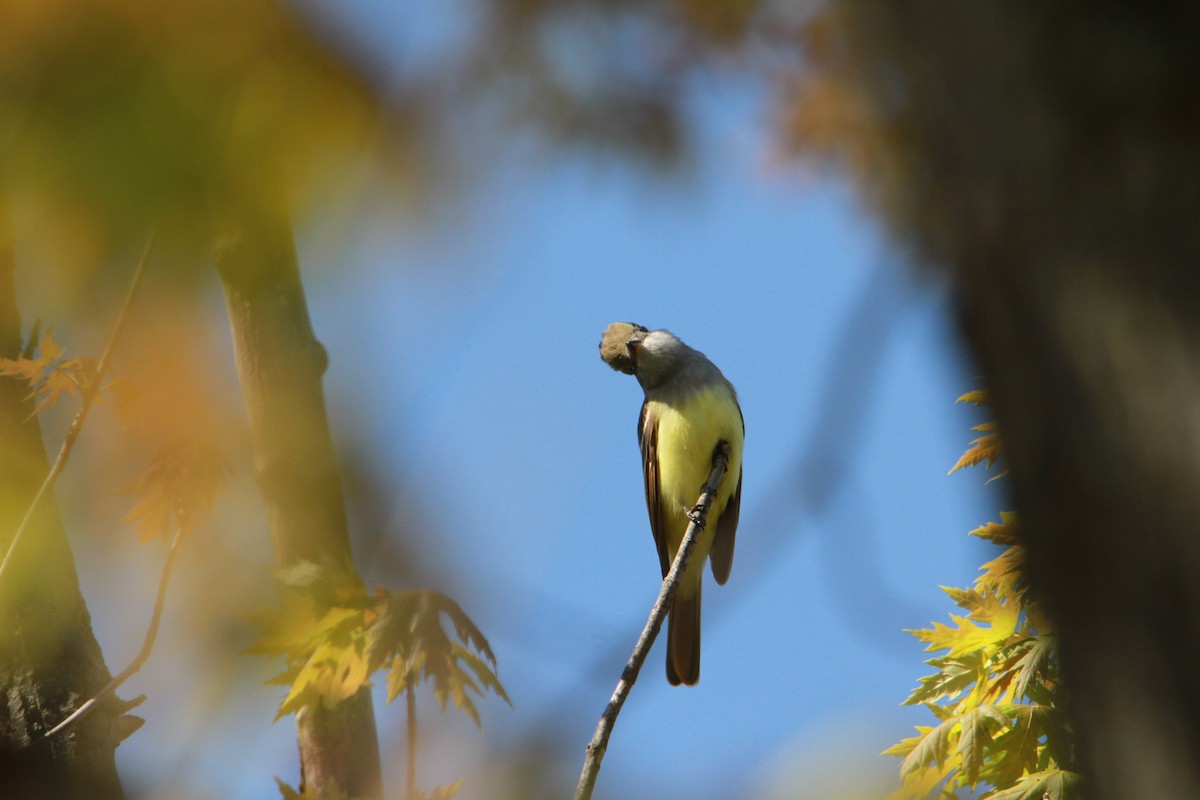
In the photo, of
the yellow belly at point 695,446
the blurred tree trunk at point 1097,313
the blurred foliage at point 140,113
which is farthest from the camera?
the yellow belly at point 695,446

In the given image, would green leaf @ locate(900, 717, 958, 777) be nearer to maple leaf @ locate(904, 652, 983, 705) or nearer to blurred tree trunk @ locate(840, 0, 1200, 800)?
maple leaf @ locate(904, 652, 983, 705)

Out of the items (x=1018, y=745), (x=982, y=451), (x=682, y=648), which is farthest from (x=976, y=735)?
(x=682, y=648)

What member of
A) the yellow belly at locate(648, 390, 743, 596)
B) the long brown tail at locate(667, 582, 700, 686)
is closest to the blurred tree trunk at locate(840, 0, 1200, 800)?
the yellow belly at locate(648, 390, 743, 596)

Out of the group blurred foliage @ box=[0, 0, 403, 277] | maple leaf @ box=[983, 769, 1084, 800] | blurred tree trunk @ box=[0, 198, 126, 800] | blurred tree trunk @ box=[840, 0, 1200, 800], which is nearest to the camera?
blurred tree trunk @ box=[840, 0, 1200, 800]

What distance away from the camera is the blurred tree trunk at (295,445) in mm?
3334

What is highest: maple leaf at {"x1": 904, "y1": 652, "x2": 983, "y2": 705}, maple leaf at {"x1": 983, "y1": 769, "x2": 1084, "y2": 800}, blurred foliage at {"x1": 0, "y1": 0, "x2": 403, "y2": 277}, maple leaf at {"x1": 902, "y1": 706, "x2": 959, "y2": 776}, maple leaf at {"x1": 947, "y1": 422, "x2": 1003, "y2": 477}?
blurred foliage at {"x1": 0, "y1": 0, "x2": 403, "y2": 277}

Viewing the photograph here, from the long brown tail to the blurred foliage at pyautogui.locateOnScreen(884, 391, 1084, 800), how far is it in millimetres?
2628

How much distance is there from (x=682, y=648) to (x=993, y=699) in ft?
9.47

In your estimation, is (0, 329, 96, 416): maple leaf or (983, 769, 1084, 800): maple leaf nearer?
(983, 769, 1084, 800): maple leaf

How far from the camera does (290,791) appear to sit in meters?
2.89

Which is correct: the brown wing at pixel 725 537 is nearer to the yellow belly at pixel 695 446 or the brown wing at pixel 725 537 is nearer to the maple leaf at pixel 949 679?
the yellow belly at pixel 695 446

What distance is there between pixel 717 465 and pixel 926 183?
4.16 m

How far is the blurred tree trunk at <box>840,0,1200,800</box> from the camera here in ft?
3.34

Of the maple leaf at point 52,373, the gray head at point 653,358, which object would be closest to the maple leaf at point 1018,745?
the maple leaf at point 52,373
